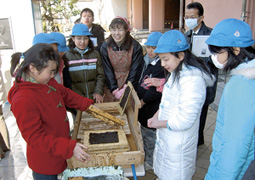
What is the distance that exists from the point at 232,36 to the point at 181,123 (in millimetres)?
742

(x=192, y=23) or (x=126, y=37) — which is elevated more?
(x=192, y=23)

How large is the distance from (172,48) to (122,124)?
88 cm

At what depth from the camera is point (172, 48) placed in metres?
1.70

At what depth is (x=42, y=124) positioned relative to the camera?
1.64 m

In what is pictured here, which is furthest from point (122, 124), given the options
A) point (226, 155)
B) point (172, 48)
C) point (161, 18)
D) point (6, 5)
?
point (161, 18)

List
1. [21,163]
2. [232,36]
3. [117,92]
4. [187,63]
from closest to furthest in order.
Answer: [232,36] < [187,63] < [117,92] < [21,163]

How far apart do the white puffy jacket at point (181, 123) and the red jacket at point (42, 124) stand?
0.80m

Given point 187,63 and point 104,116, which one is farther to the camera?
point 104,116

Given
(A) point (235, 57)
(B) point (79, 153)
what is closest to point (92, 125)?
(B) point (79, 153)

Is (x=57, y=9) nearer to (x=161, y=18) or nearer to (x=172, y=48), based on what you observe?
(x=161, y=18)

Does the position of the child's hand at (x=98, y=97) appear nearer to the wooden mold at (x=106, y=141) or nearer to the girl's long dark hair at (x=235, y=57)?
the wooden mold at (x=106, y=141)

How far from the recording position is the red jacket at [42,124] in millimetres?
1507

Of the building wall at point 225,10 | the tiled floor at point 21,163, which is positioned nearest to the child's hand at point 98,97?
the tiled floor at point 21,163

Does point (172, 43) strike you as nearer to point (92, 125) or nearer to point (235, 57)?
point (235, 57)
